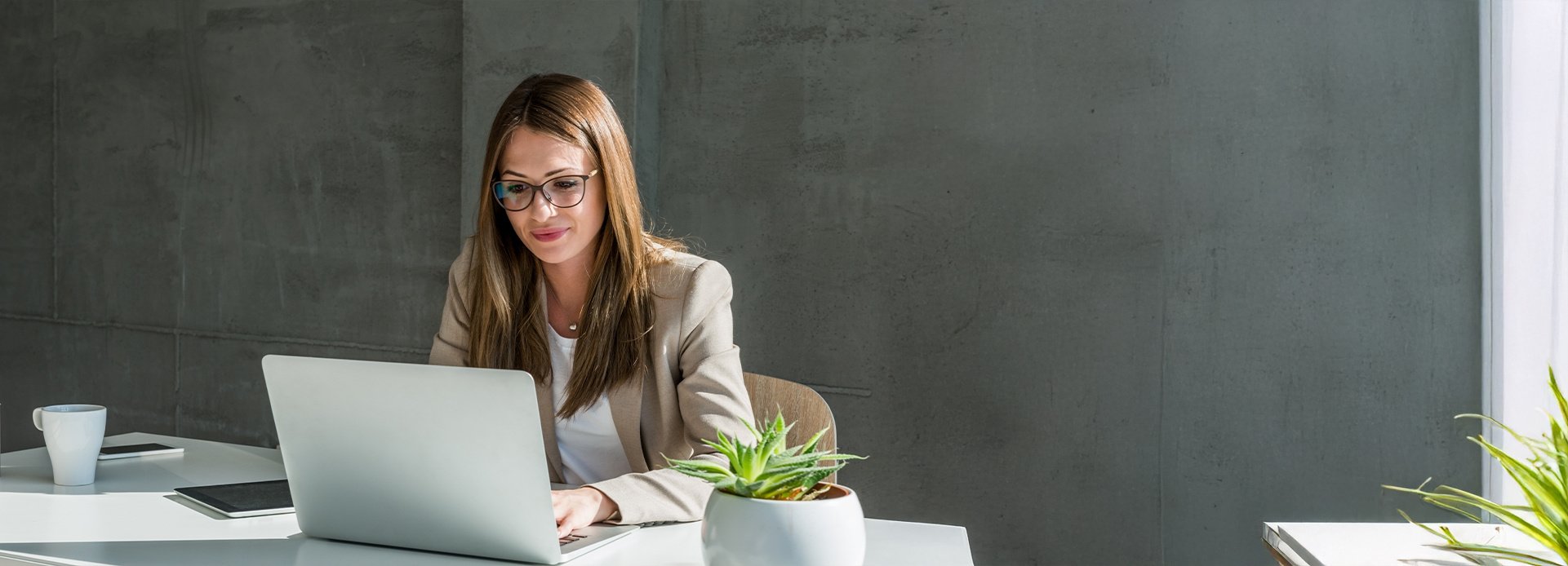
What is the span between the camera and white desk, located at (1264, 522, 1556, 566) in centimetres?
116

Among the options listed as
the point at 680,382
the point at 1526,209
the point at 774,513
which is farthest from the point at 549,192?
the point at 1526,209

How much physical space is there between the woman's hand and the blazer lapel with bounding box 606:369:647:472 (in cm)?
38

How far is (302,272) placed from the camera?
163 inches

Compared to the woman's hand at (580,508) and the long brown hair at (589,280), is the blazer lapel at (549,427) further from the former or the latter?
the woman's hand at (580,508)

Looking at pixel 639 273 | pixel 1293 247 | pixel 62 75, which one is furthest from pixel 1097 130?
→ pixel 62 75

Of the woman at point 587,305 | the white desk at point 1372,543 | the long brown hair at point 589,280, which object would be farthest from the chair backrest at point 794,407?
→ the white desk at point 1372,543

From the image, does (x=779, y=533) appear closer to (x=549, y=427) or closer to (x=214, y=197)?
(x=549, y=427)

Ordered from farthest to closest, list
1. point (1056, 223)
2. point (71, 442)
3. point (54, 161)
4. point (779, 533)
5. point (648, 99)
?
point (54, 161)
point (648, 99)
point (1056, 223)
point (71, 442)
point (779, 533)

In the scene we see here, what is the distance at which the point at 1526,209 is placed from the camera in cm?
224

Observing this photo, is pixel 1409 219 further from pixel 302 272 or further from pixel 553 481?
pixel 302 272

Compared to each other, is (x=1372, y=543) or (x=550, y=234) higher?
(x=550, y=234)

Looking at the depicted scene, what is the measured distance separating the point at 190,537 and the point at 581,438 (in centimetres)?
66

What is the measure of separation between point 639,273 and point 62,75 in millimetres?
4146

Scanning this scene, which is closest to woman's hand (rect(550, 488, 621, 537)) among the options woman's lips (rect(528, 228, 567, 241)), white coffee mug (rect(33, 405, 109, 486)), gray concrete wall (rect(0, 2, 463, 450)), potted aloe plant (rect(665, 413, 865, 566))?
potted aloe plant (rect(665, 413, 865, 566))
